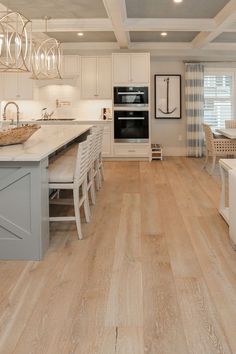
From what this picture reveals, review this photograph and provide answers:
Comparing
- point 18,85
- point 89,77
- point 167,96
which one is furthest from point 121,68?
point 18,85

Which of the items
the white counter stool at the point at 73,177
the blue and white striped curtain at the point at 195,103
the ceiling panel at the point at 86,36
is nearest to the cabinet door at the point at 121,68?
the ceiling panel at the point at 86,36

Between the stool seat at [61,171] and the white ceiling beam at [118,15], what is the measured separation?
7.79ft

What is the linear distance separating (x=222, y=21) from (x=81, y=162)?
13.1ft

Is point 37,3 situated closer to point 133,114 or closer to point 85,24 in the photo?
point 85,24

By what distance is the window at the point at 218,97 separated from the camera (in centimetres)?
988

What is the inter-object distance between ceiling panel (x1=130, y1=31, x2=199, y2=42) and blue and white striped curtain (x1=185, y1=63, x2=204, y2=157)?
0.91 m

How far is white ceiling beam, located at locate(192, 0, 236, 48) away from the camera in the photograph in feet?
19.2

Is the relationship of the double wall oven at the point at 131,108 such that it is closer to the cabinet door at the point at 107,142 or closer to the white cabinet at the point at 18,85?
the cabinet door at the point at 107,142

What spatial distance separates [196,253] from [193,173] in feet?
13.8

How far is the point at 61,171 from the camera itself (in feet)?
12.8

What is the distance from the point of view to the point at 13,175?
10.4ft

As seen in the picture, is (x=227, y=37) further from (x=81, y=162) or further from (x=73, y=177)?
(x=73, y=177)

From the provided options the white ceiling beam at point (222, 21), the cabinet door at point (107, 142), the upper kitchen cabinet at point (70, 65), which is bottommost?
the cabinet door at point (107, 142)

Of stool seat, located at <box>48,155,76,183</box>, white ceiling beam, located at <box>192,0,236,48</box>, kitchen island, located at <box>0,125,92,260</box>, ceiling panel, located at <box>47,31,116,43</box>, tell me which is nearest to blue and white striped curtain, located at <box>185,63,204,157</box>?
white ceiling beam, located at <box>192,0,236,48</box>
